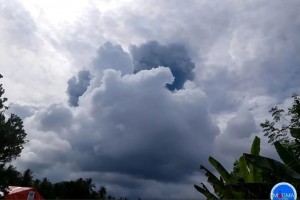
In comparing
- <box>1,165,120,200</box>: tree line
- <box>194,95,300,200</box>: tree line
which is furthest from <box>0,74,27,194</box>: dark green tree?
<box>1,165,120,200</box>: tree line

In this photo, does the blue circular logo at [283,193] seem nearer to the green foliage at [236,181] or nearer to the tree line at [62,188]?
the green foliage at [236,181]

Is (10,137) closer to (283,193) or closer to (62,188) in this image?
(283,193)

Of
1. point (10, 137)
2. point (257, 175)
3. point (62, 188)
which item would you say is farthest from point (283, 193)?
point (62, 188)

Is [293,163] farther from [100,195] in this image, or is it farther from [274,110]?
[100,195]

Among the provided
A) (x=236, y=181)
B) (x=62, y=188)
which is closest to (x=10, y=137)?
(x=236, y=181)

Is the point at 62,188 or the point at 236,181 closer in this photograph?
the point at 236,181

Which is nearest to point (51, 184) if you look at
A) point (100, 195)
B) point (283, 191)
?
point (100, 195)

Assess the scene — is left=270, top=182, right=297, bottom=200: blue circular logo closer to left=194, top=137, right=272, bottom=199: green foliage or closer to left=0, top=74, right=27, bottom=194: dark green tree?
left=194, top=137, right=272, bottom=199: green foliage

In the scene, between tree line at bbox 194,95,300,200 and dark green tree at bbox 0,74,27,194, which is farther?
dark green tree at bbox 0,74,27,194

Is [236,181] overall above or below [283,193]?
above

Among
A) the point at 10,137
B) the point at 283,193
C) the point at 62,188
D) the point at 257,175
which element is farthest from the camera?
the point at 62,188

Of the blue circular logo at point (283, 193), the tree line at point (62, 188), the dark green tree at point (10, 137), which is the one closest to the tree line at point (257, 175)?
the blue circular logo at point (283, 193)

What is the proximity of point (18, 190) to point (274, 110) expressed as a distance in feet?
70.4

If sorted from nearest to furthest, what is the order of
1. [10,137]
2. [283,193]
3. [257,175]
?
1. [283,193]
2. [257,175]
3. [10,137]
